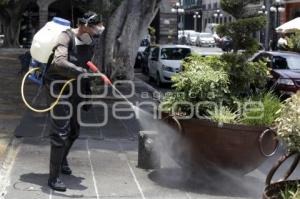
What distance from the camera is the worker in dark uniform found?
6.40 meters

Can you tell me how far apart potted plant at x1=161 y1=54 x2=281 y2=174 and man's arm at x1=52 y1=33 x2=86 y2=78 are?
135cm

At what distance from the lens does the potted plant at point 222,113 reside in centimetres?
670

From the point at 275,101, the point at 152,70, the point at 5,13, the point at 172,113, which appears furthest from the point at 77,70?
the point at 5,13

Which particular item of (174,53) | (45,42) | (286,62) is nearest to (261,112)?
(45,42)

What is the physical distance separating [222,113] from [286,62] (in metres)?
10.8

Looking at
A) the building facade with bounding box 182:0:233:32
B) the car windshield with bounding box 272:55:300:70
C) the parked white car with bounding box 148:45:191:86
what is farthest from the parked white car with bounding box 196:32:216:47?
the car windshield with bounding box 272:55:300:70

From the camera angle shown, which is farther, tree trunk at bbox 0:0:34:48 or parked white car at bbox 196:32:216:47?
parked white car at bbox 196:32:216:47

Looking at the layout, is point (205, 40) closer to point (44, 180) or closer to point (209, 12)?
point (209, 12)

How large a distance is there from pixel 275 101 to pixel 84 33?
238 centimetres

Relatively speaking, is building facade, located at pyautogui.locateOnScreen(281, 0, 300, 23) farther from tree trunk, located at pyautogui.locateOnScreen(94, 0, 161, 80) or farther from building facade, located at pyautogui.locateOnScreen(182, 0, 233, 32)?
tree trunk, located at pyautogui.locateOnScreen(94, 0, 161, 80)

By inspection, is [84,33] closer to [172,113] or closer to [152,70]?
[172,113]

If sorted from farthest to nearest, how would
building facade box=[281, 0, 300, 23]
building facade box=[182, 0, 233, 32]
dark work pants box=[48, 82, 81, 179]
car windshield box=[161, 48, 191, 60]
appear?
building facade box=[182, 0, 233, 32] < building facade box=[281, 0, 300, 23] < car windshield box=[161, 48, 191, 60] < dark work pants box=[48, 82, 81, 179]

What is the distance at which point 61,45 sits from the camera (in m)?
6.41

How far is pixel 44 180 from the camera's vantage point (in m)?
7.00
